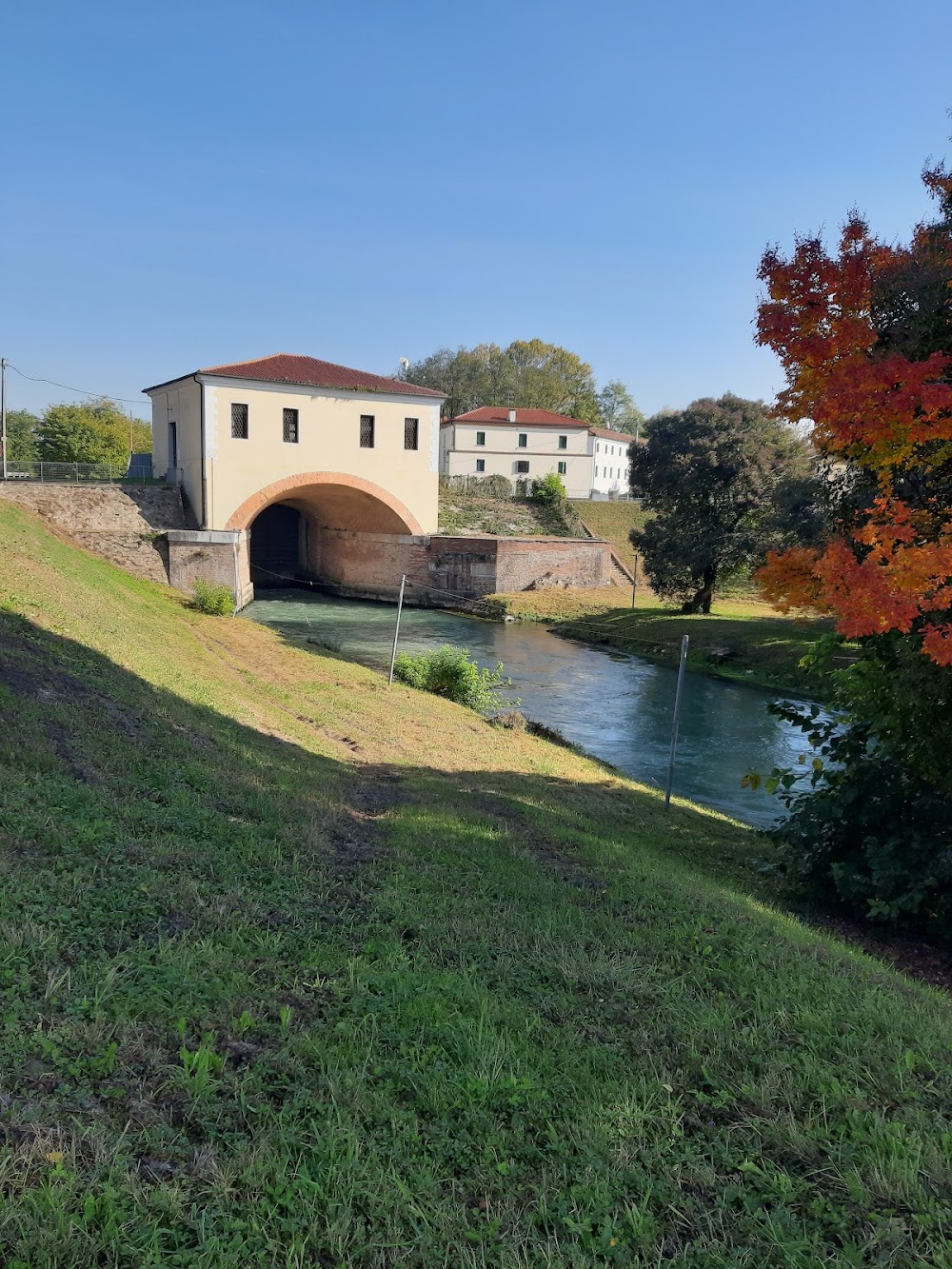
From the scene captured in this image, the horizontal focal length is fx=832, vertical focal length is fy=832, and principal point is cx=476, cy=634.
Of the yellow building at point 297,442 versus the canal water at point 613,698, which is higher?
the yellow building at point 297,442

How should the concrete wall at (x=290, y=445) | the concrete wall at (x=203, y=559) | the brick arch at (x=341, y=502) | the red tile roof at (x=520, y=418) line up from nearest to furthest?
1. the concrete wall at (x=203, y=559)
2. the concrete wall at (x=290, y=445)
3. the brick arch at (x=341, y=502)
4. the red tile roof at (x=520, y=418)

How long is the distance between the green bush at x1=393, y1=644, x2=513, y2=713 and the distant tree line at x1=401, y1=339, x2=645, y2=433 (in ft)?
186

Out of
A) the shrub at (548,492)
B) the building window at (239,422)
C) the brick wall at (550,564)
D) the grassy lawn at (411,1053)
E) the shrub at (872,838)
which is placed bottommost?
the shrub at (872,838)

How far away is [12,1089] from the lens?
2586 mm

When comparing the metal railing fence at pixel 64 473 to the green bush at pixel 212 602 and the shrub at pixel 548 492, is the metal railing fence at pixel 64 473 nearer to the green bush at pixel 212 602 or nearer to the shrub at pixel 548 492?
the green bush at pixel 212 602

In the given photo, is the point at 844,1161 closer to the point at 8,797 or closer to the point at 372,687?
the point at 8,797

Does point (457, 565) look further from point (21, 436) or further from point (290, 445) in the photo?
point (21, 436)

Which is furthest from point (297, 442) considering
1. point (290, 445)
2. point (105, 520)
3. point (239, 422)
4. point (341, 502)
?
point (105, 520)

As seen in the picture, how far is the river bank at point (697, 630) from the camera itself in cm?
2405

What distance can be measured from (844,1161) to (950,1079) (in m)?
0.88

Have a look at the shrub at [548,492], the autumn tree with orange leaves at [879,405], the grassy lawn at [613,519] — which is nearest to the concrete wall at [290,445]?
the shrub at [548,492]

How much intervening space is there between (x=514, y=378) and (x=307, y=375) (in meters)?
41.8

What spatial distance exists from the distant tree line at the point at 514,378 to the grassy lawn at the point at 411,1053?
6907 cm

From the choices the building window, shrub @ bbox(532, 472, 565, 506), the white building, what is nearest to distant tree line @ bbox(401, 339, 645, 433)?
the white building
